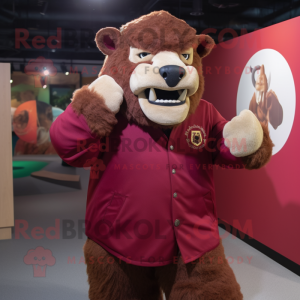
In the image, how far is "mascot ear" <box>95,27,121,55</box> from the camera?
60.9 inches

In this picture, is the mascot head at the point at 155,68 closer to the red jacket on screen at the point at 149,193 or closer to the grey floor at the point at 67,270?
the red jacket on screen at the point at 149,193

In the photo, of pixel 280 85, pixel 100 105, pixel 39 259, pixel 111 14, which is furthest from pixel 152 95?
pixel 111 14

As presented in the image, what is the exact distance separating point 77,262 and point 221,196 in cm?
173

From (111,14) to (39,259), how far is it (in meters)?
4.13

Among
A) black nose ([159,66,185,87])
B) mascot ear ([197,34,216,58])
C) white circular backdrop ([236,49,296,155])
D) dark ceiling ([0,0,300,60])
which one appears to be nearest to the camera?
black nose ([159,66,185,87])

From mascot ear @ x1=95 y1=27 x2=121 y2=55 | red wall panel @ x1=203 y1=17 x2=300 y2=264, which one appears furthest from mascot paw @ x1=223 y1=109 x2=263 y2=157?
red wall panel @ x1=203 y1=17 x2=300 y2=264

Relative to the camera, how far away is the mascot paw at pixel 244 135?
147cm

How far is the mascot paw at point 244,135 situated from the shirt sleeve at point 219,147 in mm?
60

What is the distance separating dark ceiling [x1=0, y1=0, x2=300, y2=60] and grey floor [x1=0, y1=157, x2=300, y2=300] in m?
2.88

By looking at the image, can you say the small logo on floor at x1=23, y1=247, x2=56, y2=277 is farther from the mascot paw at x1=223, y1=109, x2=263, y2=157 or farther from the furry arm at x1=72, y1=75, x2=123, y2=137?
the mascot paw at x1=223, y1=109, x2=263, y2=157

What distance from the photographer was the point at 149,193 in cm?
152

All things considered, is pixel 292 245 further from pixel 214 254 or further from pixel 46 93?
pixel 46 93

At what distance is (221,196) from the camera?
13.1 ft

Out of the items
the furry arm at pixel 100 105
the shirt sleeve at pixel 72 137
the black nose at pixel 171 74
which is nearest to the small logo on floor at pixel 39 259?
the shirt sleeve at pixel 72 137
